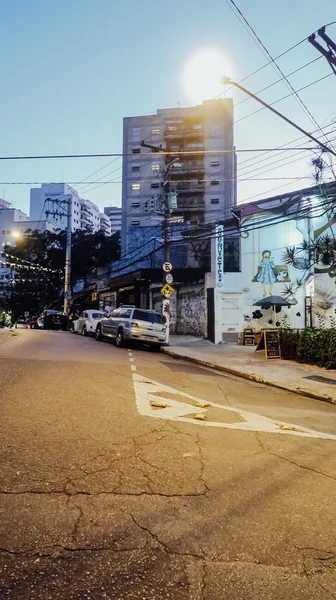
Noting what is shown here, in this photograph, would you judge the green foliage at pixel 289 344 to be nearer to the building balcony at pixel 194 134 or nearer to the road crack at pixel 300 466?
the road crack at pixel 300 466

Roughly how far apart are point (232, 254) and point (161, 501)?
21613 millimetres

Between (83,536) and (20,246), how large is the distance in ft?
195

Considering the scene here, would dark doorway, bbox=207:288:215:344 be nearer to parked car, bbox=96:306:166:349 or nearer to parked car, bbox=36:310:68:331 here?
parked car, bbox=96:306:166:349

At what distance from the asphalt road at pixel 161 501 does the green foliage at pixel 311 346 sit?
681cm

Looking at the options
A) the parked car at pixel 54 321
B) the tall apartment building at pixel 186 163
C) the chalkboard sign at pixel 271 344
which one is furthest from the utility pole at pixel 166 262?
the tall apartment building at pixel 186 163

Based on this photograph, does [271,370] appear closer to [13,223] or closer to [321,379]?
[321,379]

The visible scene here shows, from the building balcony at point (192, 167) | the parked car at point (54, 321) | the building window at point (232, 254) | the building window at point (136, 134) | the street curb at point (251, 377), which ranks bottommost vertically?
the street curb at point (251, 377)

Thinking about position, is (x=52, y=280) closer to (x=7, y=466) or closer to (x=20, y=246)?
(x=20, y=246)

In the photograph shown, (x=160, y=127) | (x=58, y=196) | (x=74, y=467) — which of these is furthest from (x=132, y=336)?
(x=58, y=196)

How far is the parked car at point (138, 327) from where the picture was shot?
59.6 feet

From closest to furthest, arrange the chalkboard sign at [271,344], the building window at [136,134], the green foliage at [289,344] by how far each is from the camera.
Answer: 1. the green foliage at [289,344]
2. the chalkboard sign at [271,344]
3. the building window at [136,134]

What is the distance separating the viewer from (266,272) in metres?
23.5

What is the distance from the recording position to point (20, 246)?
57969 mm

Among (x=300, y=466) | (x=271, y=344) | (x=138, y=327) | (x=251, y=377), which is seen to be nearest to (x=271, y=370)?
(x=251, y=377)
